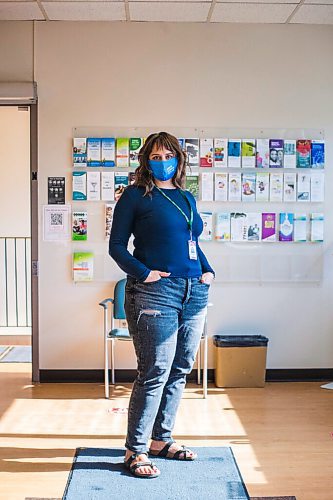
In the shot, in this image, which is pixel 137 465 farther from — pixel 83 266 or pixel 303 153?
pixel 303 153

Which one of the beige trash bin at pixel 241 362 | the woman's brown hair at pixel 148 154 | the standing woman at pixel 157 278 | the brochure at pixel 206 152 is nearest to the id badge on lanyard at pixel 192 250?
the standing woman at pixel 157 278

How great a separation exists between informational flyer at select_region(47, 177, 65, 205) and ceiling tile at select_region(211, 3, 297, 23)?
5.30 feet

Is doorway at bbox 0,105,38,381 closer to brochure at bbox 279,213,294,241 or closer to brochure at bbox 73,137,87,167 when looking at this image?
brochure at bbox 73,137,87,167

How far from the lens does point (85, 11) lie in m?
4.70

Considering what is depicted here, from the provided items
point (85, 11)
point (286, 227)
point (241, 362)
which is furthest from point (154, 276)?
point (85, 11)

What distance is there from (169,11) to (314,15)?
1.03 m

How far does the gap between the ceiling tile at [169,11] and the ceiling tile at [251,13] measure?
4.1 inches

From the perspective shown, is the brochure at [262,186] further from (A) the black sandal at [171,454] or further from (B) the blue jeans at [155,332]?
(A) the black sandal at [171,454]

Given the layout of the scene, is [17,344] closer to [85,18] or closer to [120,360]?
[120,360]

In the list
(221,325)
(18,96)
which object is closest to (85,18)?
(18,96)

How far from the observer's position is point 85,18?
4.85 meters

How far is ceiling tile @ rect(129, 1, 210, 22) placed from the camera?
179 inches

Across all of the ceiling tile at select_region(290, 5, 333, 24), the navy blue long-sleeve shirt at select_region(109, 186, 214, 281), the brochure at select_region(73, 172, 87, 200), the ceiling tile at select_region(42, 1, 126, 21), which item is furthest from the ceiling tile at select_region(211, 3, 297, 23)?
the navy blue long-sleeve shirt at select_region(109, 186, 214, 281)

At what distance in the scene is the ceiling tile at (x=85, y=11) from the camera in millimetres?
4547
